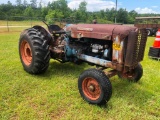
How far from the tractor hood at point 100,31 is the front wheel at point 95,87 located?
71 cm

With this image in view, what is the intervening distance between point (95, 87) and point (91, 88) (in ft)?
0.25

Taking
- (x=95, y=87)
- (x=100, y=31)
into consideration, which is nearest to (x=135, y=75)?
(x=95, y=87)

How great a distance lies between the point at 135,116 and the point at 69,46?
219 cm

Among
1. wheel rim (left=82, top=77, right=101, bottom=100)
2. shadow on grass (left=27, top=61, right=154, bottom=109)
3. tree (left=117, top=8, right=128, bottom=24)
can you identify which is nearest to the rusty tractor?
wheel rim (left=82, top=77, right=101, bottom=100)

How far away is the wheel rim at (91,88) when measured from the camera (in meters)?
3.30

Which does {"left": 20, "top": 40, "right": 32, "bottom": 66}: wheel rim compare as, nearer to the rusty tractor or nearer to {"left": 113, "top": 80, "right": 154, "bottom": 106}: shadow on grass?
the rusty tractor

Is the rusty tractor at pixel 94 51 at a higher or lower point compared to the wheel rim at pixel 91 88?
higher

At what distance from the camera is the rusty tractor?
3195 millimetres

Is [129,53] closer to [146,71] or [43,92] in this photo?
[43,92]

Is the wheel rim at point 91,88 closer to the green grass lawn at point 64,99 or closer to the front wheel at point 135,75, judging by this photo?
the green grass lawn at point 64,99

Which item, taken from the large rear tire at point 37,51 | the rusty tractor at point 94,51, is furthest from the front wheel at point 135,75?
the large rear tire at point 37,51

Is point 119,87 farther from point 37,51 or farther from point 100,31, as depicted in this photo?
point 37,51

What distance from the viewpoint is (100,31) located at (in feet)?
11.5

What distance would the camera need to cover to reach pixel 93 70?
3.30 m
